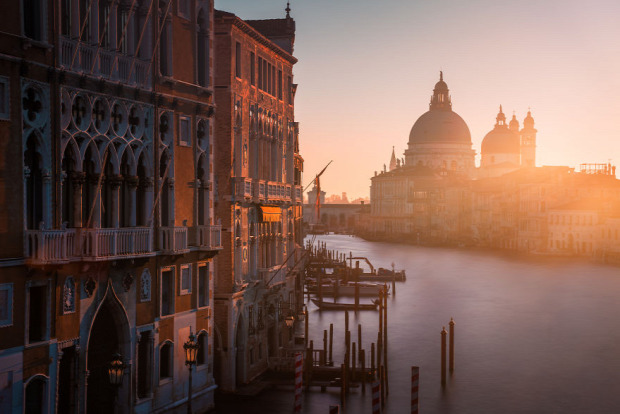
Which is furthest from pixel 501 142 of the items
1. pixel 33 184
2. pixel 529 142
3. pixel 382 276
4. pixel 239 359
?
pixel 33 184

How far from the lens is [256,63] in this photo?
24500 millimetres

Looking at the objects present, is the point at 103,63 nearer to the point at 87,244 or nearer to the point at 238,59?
the point at 87,244

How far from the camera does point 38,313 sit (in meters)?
14.3

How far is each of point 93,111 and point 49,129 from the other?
4.50 feet

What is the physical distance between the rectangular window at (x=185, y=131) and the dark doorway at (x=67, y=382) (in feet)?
18.1

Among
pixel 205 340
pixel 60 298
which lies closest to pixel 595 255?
pixel 205 340

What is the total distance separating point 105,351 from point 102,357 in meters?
0.13

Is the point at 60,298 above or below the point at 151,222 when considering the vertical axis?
below

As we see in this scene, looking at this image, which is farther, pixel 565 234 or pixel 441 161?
pixel 441 161

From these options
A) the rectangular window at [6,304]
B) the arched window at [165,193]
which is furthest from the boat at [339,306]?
the rectangular window at [6,304]

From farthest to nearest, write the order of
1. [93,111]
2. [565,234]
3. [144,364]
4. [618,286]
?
[565,234]
[618,286]
[144,364]
[93,111]

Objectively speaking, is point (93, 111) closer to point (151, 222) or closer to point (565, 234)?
point (151, 222)

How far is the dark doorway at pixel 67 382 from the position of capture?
14.9m

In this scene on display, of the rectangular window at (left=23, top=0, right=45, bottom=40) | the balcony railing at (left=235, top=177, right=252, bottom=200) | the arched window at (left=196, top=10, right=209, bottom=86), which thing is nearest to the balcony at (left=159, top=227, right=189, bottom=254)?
the arched window at (left=196, top=10, right=209, bottom=86)
